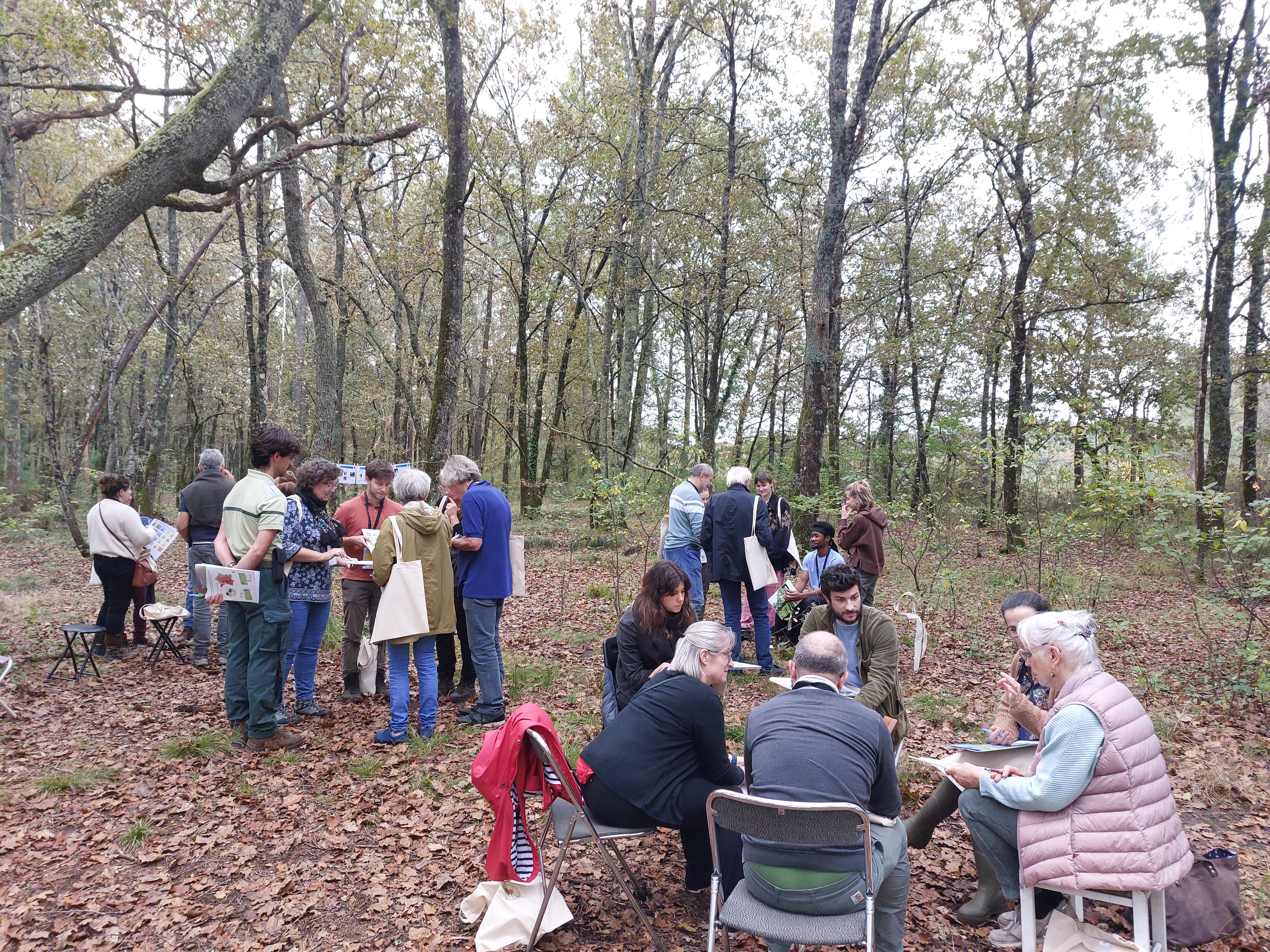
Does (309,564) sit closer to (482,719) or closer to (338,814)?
(482,719)

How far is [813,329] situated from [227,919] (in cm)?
815

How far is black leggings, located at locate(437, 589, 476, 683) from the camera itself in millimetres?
5738

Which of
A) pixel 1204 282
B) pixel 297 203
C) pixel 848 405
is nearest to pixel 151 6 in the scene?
pixel 297 203

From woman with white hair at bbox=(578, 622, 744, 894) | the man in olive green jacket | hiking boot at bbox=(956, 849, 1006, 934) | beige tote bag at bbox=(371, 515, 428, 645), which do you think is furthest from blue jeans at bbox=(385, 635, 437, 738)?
hiking boot at bbox=(956, 849, 1006, 934)

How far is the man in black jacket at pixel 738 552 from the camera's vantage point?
20.9 ft

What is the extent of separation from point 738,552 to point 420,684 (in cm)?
300

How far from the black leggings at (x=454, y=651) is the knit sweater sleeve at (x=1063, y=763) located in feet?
13.5

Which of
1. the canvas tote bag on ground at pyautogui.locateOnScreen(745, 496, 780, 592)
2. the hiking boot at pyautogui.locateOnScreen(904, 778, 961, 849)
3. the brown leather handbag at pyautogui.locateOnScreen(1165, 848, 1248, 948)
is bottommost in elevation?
the hiking boot at pyautogui.locateOnScreen(904, 778, 961, 849)

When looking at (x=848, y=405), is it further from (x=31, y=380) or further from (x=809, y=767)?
(x=31, y=380)

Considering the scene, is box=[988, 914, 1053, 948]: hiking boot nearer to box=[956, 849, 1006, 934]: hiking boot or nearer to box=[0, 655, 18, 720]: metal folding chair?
box=[956, 849, 1006, 934]: hiking boot

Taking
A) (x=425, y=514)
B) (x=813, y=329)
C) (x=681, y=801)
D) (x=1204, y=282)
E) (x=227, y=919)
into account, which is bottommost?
(x=227, y=919)

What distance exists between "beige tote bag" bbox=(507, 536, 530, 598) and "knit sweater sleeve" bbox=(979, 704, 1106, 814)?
3.89m

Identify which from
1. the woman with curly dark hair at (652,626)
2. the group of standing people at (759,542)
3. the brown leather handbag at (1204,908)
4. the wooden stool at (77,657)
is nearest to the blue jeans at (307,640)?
the wooden stool at (77,657)

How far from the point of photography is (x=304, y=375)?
2694cm
